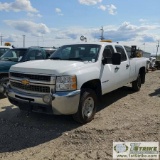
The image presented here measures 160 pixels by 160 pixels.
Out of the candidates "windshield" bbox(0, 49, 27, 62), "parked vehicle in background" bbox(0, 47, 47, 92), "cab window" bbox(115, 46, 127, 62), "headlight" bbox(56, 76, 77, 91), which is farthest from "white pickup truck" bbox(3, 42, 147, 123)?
"windshield" bbox(0, 49, 27, 62)

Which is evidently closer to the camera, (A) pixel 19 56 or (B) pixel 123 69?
(B) pixel 123 69

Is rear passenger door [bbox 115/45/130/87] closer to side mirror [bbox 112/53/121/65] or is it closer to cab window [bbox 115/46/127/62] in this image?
cab window [bbox 115/46/127/62]

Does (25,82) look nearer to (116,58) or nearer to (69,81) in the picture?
(69,81)

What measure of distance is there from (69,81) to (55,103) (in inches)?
20.8

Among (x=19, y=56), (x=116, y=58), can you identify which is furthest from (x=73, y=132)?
(x=19, y=56)

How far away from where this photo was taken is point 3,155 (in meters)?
4.14

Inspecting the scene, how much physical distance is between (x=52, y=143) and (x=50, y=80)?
125 cm

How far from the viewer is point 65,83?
4.91m

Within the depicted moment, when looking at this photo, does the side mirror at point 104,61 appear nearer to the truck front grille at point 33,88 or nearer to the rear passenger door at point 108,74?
the rear passenger door at point 108,74

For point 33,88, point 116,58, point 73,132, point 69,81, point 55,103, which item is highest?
point 116,58

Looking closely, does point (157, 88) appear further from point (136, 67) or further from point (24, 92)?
point (24, 92)

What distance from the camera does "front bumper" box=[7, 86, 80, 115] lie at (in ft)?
16.0

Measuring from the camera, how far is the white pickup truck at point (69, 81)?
4918 mm

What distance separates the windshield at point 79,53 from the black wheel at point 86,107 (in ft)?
3.09
